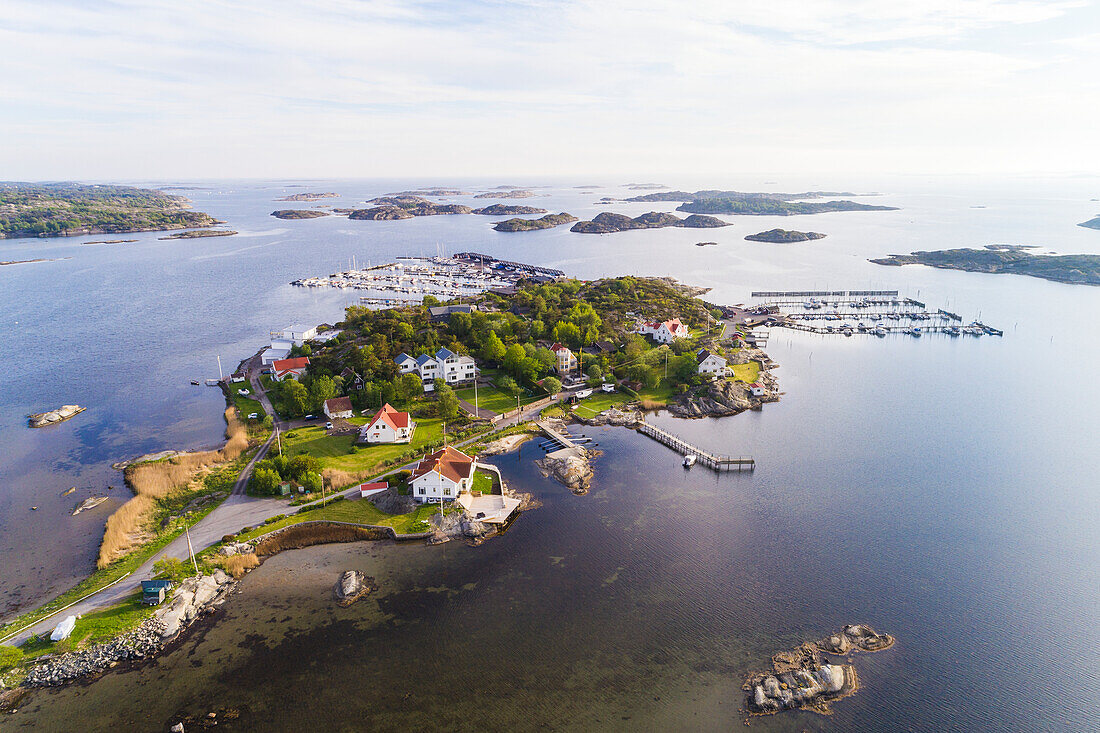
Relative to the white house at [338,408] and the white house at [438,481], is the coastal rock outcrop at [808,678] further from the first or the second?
the white house at [338,408]

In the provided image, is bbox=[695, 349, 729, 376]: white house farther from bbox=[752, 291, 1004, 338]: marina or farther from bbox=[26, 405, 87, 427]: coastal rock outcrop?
bbox=[26, 405, 87, 427]: coastal rock outcrop

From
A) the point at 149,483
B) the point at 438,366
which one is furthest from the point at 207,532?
the point at 438,366

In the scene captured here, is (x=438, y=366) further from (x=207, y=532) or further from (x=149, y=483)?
(x=207, y=532)

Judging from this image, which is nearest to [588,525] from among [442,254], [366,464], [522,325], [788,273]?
[366,464]

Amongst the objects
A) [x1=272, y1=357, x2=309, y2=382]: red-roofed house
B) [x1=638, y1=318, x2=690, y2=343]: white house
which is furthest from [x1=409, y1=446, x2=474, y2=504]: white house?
[x1=638, y1=318, x2=690, y2=343]: white house

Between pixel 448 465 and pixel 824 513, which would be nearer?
pixel 824 513

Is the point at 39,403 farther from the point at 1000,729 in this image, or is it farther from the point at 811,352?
the point at 811,352
